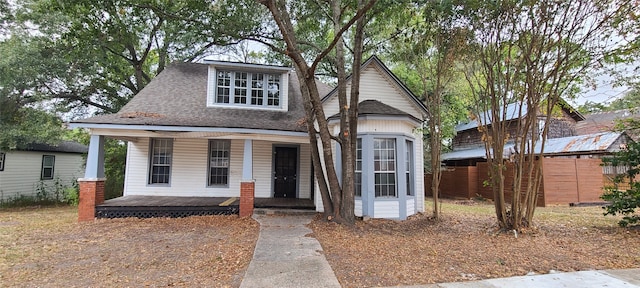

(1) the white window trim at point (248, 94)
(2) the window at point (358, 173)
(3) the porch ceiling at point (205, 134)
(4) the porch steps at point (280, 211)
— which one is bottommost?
(4) the porch steps at point (280, 211)

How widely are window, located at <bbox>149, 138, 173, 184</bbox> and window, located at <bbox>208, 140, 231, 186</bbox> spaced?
1.46 meters

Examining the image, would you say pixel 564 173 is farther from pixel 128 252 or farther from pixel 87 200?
pixel 87 200

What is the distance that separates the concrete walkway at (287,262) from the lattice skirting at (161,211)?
233 cm

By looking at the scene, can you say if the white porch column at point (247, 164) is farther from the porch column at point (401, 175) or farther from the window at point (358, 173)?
the porch column at point (401, 175)

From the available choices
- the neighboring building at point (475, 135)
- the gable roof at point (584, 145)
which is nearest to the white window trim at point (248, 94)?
the gable roof at point (584, 145)

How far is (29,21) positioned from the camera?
12.3 meters

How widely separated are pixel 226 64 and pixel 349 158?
246 inches

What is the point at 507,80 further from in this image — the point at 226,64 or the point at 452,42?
the point at 226,64

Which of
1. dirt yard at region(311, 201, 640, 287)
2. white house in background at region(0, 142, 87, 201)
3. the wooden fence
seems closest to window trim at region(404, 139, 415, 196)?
dirt yard at region(311, 201, 640, 287)

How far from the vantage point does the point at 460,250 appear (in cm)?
554

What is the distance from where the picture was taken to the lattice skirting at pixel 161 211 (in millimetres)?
8641

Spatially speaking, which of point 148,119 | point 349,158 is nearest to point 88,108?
point 148,119

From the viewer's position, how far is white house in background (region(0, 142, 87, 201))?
14078 mm

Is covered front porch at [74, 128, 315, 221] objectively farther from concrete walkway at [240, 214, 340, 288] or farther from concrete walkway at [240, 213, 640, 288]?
concrete walkway at [240, 213, 640, 288]
